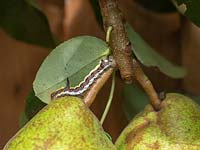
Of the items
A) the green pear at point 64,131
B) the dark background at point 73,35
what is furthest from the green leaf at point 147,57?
the dark background at point 73,35

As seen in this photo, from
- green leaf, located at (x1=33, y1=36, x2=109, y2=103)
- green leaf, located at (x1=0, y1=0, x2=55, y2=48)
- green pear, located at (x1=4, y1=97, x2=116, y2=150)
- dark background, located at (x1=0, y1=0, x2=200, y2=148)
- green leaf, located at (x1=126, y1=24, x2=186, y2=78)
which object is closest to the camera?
green pear, located at (x1=4, y1=97, x2=116, y2=150)

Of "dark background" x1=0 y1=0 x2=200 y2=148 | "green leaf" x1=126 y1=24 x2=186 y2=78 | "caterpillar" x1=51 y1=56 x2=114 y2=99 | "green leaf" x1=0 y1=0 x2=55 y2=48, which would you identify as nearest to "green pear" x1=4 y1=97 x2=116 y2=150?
"caterpillar" x1=51 y1=56 x2=114 y2=99

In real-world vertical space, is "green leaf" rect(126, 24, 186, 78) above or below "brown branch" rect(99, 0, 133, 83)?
below

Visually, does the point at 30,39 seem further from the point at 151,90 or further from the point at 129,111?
the point at 151,90

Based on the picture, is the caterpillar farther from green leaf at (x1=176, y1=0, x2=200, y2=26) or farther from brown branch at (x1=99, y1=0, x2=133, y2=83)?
green leaf at (x1=176, y1=0, x2=200, y2=26)

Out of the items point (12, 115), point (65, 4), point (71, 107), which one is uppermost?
point (71, 107)

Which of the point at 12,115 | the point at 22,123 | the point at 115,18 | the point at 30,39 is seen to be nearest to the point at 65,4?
the point at 12,115

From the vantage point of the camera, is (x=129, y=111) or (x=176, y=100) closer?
(x=176, y=100)
